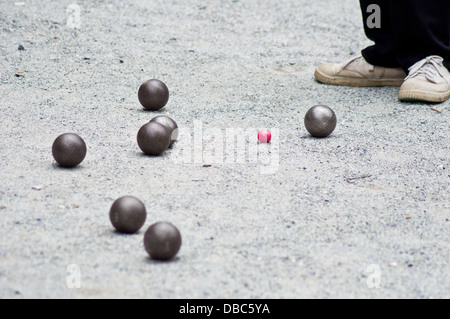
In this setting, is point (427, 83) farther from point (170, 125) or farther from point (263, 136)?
point (170, 125)

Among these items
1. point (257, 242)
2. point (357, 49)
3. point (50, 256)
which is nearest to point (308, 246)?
point (257, 242)

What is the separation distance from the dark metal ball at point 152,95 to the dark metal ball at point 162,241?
236 centimetres

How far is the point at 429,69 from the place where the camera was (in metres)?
5.61

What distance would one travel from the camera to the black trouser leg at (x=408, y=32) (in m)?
5.53

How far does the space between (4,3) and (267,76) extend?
3.74 meters

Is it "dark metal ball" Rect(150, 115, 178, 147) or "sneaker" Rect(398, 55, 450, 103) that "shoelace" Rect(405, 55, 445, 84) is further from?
"dark metal ball" Rect(150, 115, 178, 147)

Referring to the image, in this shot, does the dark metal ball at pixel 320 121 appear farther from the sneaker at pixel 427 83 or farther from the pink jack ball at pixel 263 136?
the sneaker at pixel 427 83

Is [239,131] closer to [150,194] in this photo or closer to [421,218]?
[150,194]

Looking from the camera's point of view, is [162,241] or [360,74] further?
[360,74]

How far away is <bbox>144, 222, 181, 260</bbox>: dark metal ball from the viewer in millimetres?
Answer: 2877

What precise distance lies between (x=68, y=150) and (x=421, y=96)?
127 inches

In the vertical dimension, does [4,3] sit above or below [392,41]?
above

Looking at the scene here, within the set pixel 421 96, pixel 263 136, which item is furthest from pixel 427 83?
pixel 263 136

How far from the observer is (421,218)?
355 cm
